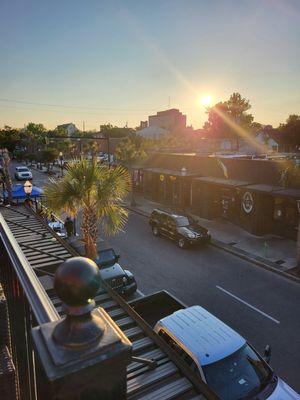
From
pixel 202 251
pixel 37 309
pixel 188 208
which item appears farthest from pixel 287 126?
pixel 37 309

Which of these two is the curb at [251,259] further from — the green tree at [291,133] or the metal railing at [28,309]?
the green tree at [291,133]

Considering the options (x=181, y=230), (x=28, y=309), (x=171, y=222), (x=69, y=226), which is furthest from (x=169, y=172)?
(x=28, y=309)

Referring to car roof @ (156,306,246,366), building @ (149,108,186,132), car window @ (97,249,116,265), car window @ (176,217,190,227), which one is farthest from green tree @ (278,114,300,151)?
car roof @ (156,306,246,366)

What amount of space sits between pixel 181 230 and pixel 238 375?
12.5m

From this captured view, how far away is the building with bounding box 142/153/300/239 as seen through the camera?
20.7m

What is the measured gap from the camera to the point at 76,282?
4.30ft

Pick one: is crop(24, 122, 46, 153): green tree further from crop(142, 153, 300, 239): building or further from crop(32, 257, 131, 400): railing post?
crop(32, 257, 131, 400): railing post

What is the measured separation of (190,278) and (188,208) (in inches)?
545

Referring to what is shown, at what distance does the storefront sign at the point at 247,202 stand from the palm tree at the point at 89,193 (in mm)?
12015

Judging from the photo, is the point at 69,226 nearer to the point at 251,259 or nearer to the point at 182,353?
the point at 251,259

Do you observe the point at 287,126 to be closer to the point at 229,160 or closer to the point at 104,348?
the point at 229,160

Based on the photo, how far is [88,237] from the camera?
1316cm

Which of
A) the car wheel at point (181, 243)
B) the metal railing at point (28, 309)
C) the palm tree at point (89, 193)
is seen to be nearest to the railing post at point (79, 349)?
the metal railing at point (28, 309)

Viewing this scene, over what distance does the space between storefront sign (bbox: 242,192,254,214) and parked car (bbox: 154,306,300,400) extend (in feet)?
49.0
